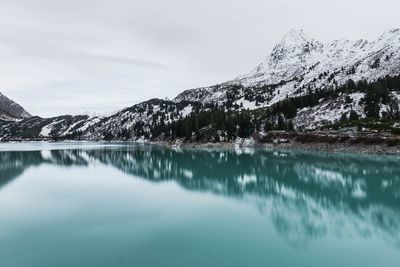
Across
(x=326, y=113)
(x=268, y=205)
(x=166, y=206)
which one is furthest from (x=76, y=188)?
(x=326, y=113)

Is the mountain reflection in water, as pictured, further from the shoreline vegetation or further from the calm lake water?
the shoreline vegetation

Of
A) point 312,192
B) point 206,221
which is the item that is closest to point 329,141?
point 312,192

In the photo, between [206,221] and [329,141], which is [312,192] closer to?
[206,221]

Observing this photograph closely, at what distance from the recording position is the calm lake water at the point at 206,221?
20.8 metres

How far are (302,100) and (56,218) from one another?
158 m

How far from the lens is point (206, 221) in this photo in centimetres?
3019

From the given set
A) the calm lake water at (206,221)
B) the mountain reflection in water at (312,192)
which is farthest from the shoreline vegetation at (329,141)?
the calm lake water at (206,221)

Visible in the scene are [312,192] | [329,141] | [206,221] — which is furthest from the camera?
[329,141]

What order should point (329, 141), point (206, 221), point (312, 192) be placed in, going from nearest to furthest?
point (206, 221), point (312, 192), point (329, 141)

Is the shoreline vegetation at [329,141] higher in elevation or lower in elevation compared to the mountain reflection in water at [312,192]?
higher

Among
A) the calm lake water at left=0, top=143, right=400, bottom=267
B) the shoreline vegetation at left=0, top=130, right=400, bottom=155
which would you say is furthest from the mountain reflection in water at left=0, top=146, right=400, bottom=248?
the shoreline vegetation at left=0, top=130, right=400, bottom=155

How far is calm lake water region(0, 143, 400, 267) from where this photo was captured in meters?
20.8

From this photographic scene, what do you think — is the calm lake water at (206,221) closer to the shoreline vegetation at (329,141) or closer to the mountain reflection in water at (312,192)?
the mountain reflection in water at (312,192)

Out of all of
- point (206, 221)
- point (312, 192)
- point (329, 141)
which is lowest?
point (206, 221)
